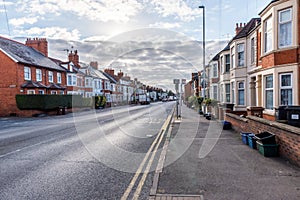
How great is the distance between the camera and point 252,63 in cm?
1738

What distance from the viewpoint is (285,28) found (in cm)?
1141

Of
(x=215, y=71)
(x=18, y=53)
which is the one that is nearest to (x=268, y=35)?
(x=215, y=71)

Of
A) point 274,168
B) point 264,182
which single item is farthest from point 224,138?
point 264,182

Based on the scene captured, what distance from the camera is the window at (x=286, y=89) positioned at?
1129 cm

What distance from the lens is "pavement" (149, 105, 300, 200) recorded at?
4543 millimetres

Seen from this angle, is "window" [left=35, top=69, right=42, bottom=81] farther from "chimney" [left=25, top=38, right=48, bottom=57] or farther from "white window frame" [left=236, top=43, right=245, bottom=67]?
"white window frame" [left=236, top=43, right=245, bottom=67]

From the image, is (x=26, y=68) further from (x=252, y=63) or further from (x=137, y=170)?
(x=137, y=170)

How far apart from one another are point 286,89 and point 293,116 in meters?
3.57

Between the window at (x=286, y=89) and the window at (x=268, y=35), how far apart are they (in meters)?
1.85

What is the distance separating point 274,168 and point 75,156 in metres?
5.93

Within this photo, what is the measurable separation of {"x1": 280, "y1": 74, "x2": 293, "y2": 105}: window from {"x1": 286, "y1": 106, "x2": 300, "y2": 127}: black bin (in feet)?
10.1

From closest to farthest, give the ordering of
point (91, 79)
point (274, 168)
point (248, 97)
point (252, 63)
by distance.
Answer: point (274, 168), point (252, 63), point (248, 97), point (91, 79)

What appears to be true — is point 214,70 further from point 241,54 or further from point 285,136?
point 285,136

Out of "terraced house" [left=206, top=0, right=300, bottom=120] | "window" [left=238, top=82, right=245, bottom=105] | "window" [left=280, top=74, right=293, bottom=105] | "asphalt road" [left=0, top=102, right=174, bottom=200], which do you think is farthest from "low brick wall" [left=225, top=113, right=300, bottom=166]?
"window" [left=238, top=82, right=245, bottom=105]
